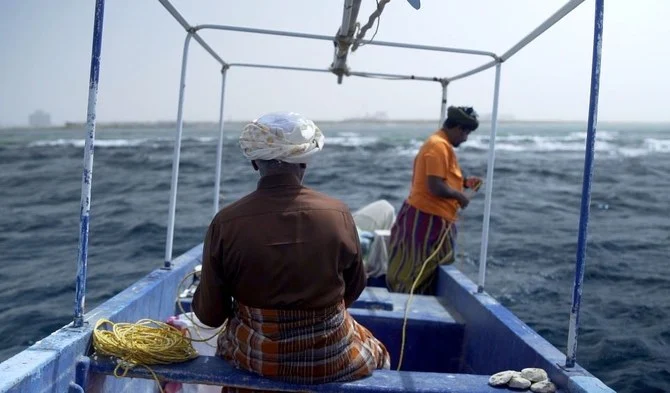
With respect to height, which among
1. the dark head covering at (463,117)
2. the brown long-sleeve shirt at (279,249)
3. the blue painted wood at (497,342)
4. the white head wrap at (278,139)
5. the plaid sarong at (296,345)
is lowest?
the blue painted wood at (497,342)

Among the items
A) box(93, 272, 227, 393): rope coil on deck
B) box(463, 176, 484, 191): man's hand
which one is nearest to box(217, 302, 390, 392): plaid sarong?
box(93, 272, 227, 393): rope coil on deck

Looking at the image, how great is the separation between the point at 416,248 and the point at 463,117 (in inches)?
41.1

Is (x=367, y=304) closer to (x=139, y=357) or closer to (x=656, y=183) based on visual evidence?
(x=139, y=357)

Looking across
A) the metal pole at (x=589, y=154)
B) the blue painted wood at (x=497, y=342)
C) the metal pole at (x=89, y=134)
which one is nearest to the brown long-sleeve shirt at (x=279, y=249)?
the metal pole at (x=89, y=134)

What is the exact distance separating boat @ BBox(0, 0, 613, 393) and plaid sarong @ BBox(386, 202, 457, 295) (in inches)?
5.6

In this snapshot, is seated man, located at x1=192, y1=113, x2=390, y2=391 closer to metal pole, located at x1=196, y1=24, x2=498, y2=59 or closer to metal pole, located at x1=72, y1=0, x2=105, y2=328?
metal pole, located at x1=72, y1=0, x2=105, y2=328

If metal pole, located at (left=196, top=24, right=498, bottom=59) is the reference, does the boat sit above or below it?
below

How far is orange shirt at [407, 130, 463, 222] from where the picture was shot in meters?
4.55

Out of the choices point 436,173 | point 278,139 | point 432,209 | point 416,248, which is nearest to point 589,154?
point 278,139

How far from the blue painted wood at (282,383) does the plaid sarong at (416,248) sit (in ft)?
7.64

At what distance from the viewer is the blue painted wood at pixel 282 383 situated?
2328mm

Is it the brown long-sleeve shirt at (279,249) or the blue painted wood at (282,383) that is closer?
the brown long-sleeve shirt at (279,249)

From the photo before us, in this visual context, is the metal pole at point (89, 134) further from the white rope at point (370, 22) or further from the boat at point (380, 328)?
the white rope at point (370, 22)

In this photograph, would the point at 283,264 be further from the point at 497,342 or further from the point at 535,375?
the point at 497,342
